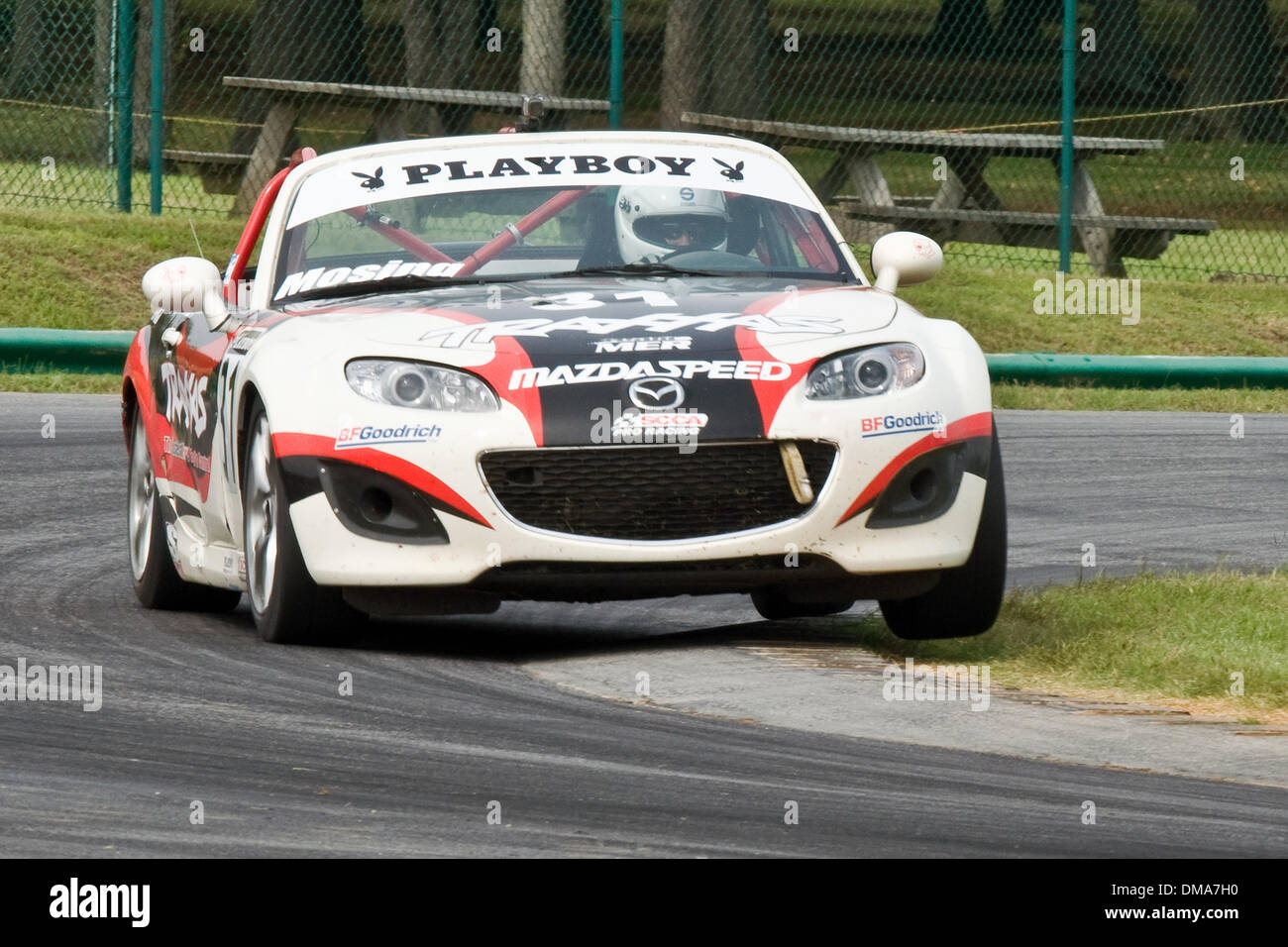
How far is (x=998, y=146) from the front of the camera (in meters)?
18.2

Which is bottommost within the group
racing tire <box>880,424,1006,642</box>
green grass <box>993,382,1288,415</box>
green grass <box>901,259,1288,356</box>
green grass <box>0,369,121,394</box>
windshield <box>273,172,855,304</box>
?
racing tire <box>880,424,1006,642</box>

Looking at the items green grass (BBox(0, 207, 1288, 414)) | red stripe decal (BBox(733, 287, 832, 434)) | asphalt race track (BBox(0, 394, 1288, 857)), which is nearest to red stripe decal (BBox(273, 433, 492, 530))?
asphalt race track (BBox(0, 394, 1288, 857))

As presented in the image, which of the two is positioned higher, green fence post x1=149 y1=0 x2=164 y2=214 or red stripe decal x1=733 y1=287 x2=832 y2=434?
green fence post x1=149 y1=0 x2=164 y2=214

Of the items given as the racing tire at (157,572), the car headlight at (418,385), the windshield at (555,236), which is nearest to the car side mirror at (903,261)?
the windshield at (555,236)

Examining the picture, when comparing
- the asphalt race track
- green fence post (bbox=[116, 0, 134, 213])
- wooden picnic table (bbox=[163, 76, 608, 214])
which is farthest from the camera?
wooden picnic table (bbox=[163, 76, 608, 214])

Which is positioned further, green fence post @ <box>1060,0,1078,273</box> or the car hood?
green fence post @ <box>1060,0,1078,273</box>

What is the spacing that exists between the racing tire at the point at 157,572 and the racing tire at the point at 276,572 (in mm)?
827

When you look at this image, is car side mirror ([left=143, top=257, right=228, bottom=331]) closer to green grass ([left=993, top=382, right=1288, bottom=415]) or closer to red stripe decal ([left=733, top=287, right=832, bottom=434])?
red stripe decal ([left=733, top=287, right=832, bottom=434])

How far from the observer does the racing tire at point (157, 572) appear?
838cm

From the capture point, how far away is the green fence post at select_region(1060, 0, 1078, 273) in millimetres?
17625

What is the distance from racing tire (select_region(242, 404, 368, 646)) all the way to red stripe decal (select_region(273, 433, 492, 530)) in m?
0.14

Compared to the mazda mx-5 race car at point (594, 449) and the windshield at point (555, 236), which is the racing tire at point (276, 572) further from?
the windshield at point (555, 236)

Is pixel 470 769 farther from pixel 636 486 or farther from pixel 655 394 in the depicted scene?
pixel 655 394

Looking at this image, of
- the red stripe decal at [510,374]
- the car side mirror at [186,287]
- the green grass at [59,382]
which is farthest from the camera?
the green grass at [59,382]
